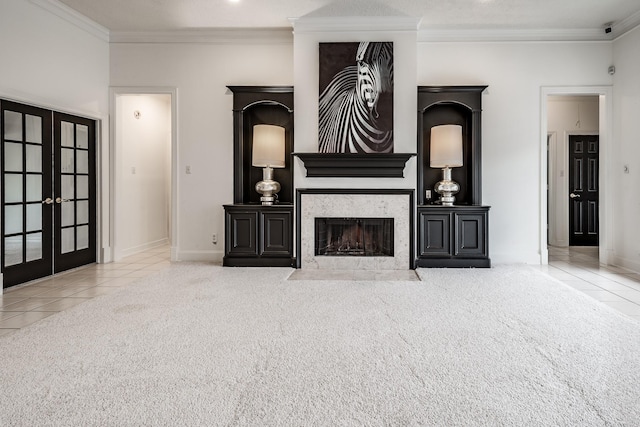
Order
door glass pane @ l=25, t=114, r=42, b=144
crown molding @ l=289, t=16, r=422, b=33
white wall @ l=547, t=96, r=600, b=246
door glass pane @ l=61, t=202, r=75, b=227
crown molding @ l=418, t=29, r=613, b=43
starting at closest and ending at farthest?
door glass pane @ l=25, t=114, r=42, b=144 → door glass pane @ l=61, t=202, r=75, b=227 → crown molding @ l=289, t=16, r=422, b=33 → crown molding @ l=418, t=29, r=613, b=43 → white wall @ l=547, t=96, r=600, b=246

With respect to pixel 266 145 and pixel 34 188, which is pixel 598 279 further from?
pixel 34 188

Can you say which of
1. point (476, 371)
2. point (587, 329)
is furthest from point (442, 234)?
point (476, 371)

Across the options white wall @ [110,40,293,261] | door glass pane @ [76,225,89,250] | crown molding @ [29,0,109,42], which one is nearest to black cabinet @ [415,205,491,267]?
white wall @ [110,40,293,261]

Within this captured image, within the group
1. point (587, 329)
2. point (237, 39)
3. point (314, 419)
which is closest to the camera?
point (314, 419)

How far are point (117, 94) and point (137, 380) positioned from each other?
4856mm

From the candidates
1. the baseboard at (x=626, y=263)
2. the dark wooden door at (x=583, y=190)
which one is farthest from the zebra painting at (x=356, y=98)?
the dark wooden door at (x=583, y=190)

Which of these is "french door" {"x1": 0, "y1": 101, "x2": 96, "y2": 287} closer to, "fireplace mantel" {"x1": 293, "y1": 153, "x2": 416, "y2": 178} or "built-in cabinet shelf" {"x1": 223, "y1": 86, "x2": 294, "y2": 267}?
"built-in cabinet shelf" {"x1": 223, "y1": 86, "x2": 294, "y2": 267}

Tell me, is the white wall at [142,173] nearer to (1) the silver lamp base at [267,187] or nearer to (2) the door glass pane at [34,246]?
(2) the door glass pane at [34,246]

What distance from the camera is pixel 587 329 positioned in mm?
2840

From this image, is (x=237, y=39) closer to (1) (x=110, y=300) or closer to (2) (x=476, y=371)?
(1) (x=110, y=300)

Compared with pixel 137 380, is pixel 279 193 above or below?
above

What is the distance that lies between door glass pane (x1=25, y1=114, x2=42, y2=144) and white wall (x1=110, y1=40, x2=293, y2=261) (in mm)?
1484

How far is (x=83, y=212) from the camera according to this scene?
17.6 ft

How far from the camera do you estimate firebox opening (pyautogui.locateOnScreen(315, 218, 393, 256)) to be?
525 centimetres
